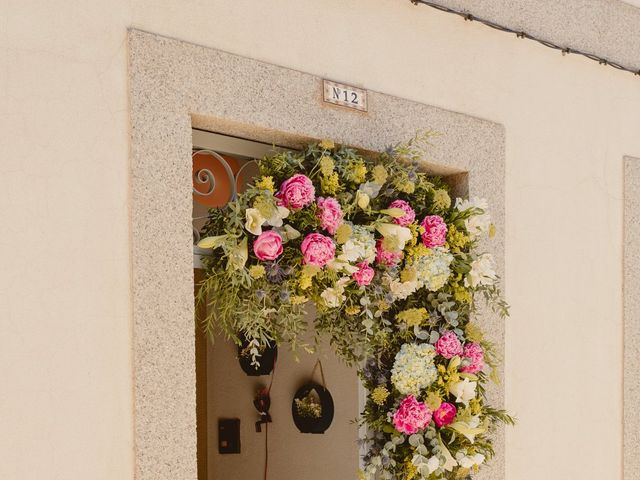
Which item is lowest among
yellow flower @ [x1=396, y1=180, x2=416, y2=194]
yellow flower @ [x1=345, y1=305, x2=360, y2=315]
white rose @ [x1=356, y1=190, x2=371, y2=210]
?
yellow flower @ [x1=345, y1=305, x2=360, y2=315]

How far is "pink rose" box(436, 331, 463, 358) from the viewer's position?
321 cm

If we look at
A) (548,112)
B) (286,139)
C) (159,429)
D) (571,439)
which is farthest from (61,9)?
(571,439)

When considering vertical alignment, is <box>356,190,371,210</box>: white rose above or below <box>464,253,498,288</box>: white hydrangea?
above

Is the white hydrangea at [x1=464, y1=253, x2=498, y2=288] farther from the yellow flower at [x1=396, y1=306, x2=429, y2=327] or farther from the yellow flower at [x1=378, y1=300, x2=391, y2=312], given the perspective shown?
the yellow flower at [x1=378, y1=300, x2=391, y2=312]

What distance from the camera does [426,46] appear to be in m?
3.55

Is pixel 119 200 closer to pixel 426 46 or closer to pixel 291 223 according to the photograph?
pixel 291 223

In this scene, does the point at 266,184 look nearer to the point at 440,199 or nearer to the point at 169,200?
the point at 169,200

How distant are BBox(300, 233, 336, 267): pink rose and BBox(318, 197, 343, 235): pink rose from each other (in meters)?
0.07

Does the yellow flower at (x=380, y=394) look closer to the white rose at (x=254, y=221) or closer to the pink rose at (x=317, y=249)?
the pink rose at (x=317, y=249)

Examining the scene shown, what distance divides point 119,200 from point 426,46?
68.1 inches

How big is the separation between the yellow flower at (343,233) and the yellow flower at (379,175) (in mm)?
287

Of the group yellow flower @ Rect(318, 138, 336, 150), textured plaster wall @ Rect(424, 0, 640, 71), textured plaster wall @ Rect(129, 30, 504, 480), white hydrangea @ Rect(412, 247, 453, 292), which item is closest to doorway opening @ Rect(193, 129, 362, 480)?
yellow flower @ Rect(318, 138, 336, 150)

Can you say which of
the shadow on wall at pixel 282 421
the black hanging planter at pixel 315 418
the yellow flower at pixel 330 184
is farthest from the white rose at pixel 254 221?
the black hanging planter at pixel 315 418

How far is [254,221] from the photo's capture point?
9.11 feet
